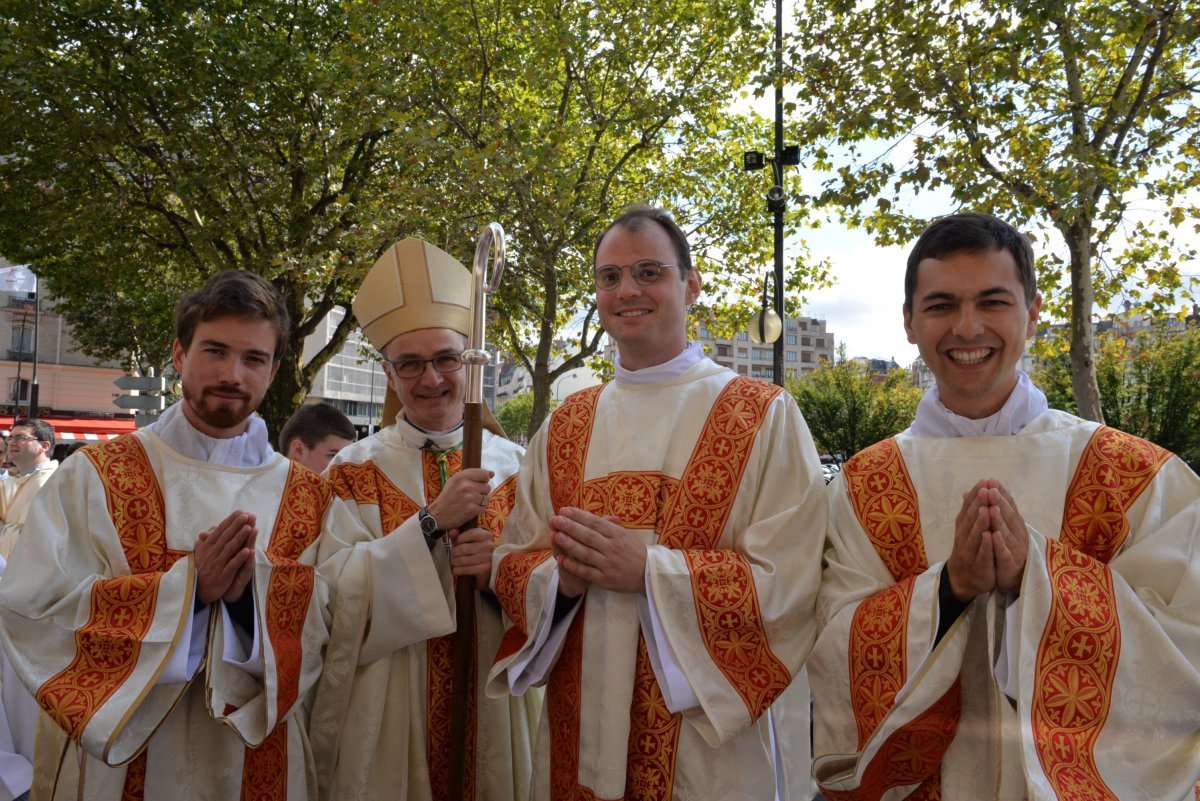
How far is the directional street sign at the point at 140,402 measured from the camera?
1480 cm

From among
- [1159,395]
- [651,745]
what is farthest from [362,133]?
[1159,395]

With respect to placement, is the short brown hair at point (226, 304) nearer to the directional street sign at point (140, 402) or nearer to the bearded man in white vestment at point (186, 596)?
the bearded man in white vestment at point (186, 596)

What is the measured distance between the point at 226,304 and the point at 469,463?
2.91 feet

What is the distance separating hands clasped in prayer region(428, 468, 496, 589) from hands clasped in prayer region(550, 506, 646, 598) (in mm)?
426

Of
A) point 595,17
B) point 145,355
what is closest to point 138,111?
point 595,17

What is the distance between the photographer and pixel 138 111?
1330cm

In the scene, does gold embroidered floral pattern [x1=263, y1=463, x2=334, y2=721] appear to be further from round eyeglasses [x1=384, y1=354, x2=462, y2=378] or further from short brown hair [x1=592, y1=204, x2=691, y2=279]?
short brown hair [x1=592, y1=204, x2=691, y2=279]

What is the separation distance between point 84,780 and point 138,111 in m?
13.0

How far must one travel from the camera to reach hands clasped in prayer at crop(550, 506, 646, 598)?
8.01ft

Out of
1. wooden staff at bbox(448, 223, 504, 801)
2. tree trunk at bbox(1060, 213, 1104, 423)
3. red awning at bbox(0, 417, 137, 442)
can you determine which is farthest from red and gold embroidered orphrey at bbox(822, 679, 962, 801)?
red awning at bbox(0, 417, 137, 442)

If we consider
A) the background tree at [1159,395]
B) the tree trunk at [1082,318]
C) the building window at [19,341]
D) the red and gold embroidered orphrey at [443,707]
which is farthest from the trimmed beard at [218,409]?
the building window at [19,341]

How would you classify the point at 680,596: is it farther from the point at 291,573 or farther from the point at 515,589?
the point at 291,573

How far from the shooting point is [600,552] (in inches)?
96.3

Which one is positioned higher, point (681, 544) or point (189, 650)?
point (681, 544)
